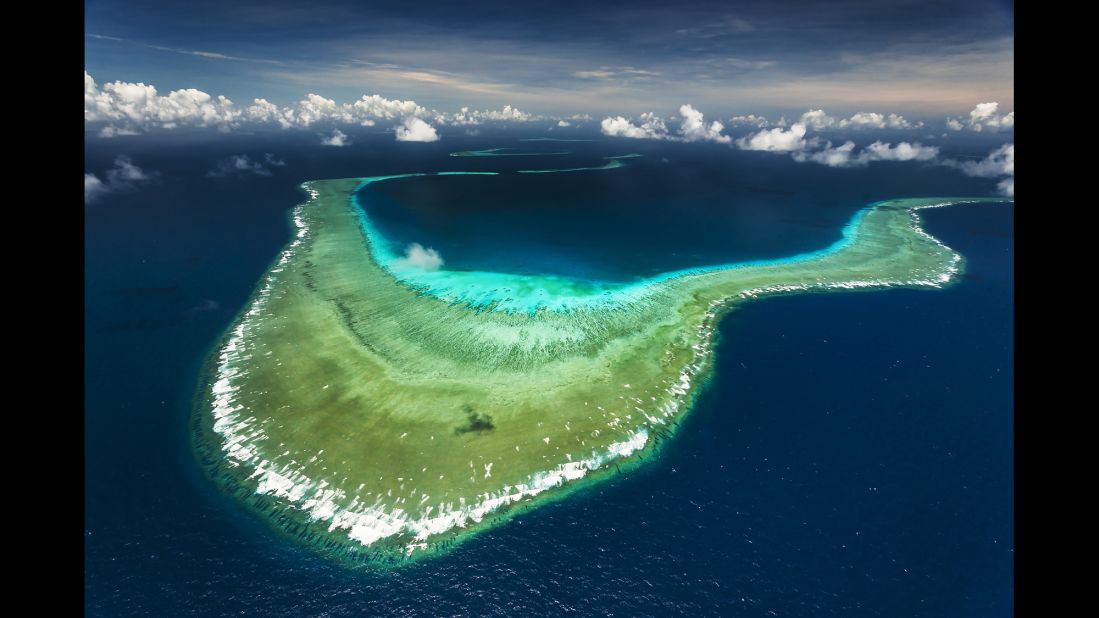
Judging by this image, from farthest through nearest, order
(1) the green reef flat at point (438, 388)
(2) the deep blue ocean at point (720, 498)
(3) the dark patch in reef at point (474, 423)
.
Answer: (3) the dark patch in reef at point (474, 423), (1) the green reef flat at point (438, 388), (2) the deep blue ocean at point (720, 498)

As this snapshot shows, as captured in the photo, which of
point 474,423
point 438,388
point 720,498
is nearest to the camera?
point 720,498

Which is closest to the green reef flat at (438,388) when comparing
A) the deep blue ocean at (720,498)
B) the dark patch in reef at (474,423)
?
the dark patch in reef at (474,423)

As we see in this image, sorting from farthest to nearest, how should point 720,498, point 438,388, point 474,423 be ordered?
point 438,388
point 474,423
point 720,498

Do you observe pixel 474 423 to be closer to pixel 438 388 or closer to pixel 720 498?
pixel 438 388

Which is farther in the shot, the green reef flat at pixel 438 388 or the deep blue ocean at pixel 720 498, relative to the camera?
the green reef flat at pixel 438 388

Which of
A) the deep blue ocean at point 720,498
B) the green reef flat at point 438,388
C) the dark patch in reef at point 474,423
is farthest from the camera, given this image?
the dark patch in reef at point 474,423

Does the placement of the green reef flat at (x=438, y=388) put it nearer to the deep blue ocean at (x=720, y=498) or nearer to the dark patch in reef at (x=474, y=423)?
the dark patch in reef at (x=474, y=423)

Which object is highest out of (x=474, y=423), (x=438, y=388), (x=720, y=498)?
(x=438, y=388)

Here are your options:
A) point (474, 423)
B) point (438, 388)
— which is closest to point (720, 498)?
point (474, 423)

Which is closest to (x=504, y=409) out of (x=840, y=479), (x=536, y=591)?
(x=536, y=591)
